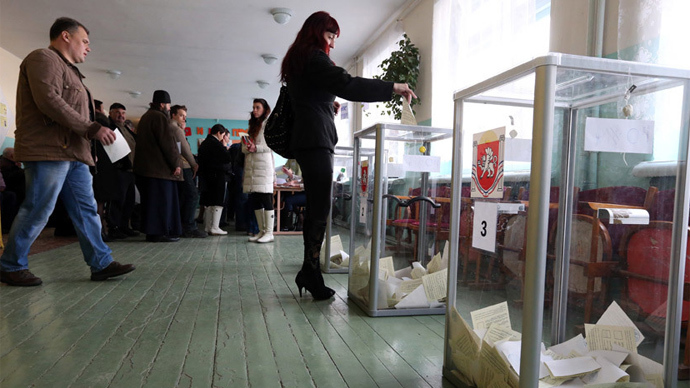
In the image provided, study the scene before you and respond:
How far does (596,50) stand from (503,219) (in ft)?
6.08

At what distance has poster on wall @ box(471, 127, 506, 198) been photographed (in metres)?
1.20

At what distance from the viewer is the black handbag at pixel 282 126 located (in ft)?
7.49

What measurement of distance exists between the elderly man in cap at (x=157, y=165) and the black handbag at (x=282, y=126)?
2.32 m

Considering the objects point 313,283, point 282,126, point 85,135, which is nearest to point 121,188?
point 85,135

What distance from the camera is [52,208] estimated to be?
7.86 ft

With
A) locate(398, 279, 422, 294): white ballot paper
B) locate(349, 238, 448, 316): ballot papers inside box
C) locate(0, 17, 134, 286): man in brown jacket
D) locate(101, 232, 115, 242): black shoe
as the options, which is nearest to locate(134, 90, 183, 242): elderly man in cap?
locate(101, 232, 115, 242): black shoe

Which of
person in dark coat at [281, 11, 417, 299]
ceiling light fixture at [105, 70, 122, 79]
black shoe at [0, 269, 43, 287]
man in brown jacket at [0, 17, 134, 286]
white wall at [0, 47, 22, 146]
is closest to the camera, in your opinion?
person in dark coat at [281, 11, 417, 299]

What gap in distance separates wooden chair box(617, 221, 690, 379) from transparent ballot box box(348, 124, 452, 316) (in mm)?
877

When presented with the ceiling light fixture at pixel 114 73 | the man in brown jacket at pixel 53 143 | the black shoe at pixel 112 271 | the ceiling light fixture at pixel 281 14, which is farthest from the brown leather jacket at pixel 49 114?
the ceiling light fixture at pixel 114 73

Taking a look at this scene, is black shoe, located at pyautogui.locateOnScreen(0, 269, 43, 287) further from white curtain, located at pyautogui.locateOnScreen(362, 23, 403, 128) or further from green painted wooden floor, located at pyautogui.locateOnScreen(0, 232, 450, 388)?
white curtain, located at pyautogui.locateOnScreen(362, 23, 403, 128)

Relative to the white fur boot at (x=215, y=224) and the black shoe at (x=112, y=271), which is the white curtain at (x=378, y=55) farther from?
the black shoe at (x=112, y=271)

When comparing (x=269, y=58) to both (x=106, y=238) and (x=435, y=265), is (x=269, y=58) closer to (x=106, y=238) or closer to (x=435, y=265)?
(x=106, y=238)

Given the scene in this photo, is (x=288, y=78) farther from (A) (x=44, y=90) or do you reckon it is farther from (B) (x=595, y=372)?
(B) (x=595, y=372)

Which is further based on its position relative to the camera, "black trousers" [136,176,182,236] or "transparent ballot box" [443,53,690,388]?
"black trousers" [136,176,182,236]
